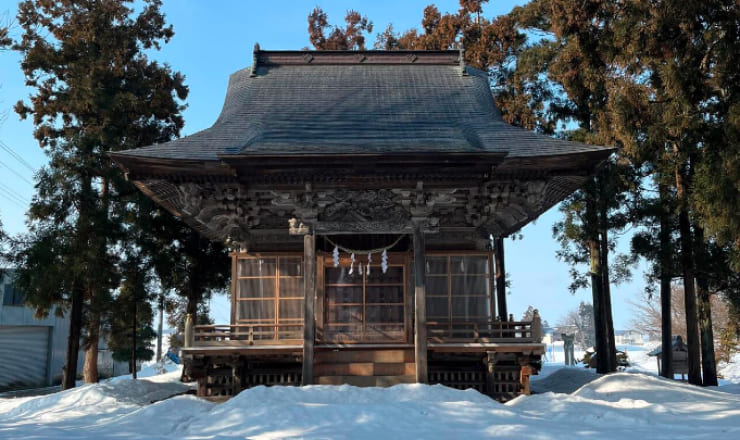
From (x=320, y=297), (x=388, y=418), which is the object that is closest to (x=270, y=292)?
(x=320, y=297)

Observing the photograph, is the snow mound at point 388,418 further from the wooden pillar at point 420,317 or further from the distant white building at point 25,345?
the distant white building at point 25,345

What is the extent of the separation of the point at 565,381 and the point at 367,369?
380 inches

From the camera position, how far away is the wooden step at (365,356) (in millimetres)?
13195

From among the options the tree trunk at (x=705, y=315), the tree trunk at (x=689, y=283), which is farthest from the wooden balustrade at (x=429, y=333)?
the tree trunk at (x=705, y=315)

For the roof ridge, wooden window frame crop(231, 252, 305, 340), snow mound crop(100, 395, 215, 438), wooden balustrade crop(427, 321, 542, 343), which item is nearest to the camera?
snow mound crop(100, 395, 215, 438)

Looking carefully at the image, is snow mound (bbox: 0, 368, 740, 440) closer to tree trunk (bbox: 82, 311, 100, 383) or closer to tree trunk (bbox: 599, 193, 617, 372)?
tree trunk (bbox: 82, 311, 100, 383)

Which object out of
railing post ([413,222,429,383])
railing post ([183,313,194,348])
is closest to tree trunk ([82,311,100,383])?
railing post ([183,313,194,348])

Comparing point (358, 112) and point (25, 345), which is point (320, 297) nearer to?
point (358, 112)

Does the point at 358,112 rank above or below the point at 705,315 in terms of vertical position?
above

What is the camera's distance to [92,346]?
64.6 feet

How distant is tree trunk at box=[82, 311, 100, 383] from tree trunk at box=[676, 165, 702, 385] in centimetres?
1660

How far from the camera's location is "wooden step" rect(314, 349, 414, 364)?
13195mm

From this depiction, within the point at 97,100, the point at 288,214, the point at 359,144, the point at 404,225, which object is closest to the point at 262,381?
the point at 288,214

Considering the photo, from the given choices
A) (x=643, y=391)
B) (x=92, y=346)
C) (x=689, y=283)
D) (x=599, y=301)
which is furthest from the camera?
(x=599, y=301)
